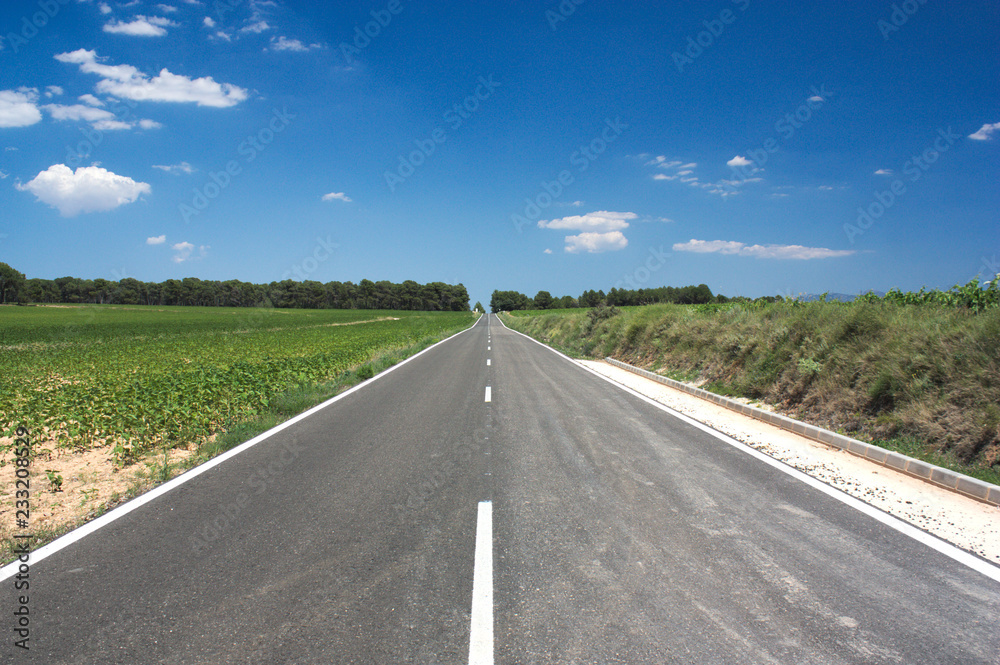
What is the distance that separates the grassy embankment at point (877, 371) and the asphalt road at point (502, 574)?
2.51 metres

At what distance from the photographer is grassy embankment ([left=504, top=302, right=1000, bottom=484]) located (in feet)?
19.0

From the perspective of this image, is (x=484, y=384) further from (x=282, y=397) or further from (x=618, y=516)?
(x=618, y=516)

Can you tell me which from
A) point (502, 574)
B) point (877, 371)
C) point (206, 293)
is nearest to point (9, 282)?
point (206, 293)

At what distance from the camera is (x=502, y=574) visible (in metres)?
3.10

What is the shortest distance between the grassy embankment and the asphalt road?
8.23ft

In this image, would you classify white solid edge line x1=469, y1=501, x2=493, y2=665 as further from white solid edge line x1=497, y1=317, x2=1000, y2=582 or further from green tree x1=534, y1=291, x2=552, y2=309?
green tree x1=534, y1=291, x2=552, y2=309

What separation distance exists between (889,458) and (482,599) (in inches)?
225

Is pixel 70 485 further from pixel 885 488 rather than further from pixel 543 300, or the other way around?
pixel 543 300

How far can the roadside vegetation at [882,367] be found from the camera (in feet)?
19.1

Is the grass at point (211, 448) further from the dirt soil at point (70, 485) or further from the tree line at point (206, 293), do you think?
the tree line at point (206, 293)

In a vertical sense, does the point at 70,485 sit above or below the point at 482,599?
below

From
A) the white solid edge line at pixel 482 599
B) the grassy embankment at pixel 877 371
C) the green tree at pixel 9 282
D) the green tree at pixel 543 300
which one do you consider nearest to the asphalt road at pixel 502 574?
the white solid edge line at pixel 482 599

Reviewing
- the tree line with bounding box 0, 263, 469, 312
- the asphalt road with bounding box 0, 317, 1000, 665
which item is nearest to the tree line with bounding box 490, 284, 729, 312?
the asphalt road with bounding box 0, 317, 1000, 665

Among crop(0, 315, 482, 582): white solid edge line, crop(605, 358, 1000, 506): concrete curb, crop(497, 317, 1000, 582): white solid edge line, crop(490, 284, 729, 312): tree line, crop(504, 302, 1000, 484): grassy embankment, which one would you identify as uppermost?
crop(490, 284, 729, 312): tree line
